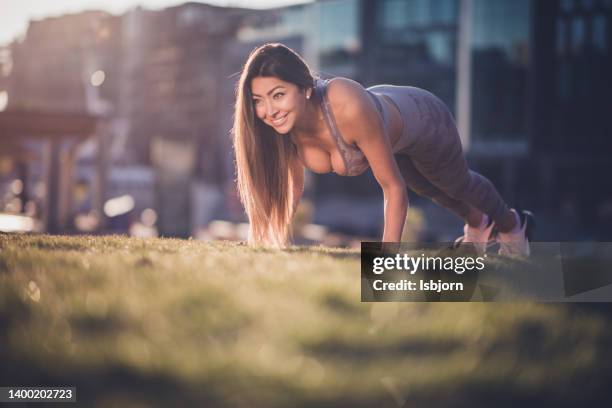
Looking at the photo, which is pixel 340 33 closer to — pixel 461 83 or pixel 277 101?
pixel 461 83

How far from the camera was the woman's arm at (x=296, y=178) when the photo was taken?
2.75m

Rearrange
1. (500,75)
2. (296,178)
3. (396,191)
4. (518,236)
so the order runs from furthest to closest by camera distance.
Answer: (500,75), (518,236), (296,178), (396,191)

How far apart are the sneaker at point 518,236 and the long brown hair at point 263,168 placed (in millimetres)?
1297

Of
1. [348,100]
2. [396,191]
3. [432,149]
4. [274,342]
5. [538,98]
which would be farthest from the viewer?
[538,98]

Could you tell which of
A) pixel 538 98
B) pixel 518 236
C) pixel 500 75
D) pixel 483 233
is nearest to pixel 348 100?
pixel 483 233

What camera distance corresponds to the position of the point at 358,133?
2447 mm

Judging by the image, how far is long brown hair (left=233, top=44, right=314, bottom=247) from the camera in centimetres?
244

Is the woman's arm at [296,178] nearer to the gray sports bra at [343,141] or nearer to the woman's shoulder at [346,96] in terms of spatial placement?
the gray sports bra at [343,141]

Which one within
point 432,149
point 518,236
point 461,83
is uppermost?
point 461,83

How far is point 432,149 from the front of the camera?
2.89 meters

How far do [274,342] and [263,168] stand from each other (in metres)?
1.59

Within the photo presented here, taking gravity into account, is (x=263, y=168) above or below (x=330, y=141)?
below

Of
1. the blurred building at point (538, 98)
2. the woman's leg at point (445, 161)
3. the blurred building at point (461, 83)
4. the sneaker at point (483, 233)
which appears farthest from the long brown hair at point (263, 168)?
the blurred building at point (538, 98)

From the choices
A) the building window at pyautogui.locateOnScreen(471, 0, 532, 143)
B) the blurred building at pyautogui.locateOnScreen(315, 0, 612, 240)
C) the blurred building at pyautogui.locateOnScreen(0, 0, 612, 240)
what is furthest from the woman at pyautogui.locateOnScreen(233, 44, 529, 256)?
the building window at pyautogui.locateOnScreen(471, 0, 532, 143)
